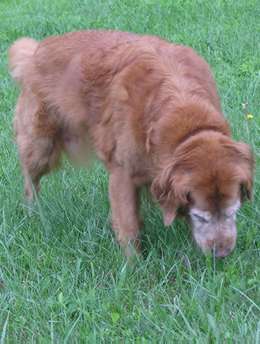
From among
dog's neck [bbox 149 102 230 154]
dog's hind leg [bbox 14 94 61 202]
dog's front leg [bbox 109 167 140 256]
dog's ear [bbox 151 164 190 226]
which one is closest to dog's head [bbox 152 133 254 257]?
dog's ear [bbox 151 164 190 226]

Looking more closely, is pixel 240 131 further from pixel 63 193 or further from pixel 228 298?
pixel 228 298

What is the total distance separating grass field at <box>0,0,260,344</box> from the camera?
354 cm

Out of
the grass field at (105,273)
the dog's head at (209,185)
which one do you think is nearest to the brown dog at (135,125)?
the dog's head at (209,185)

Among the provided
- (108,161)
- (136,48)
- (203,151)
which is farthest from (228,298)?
(136,48)

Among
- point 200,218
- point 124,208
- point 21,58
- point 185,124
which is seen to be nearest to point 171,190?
point 200,218

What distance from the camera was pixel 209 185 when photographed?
377 cm

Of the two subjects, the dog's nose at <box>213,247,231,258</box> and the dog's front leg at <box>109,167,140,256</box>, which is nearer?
the dog's nose at <box>213,247,231,258</box>

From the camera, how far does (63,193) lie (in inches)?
209

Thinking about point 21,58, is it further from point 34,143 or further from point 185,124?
point 185,124

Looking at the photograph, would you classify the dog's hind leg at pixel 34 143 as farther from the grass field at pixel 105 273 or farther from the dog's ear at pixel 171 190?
the dog's ear at pixel 171 190

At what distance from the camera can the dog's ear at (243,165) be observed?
3822 millimetres

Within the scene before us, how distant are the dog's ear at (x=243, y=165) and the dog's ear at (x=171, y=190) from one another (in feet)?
0.89

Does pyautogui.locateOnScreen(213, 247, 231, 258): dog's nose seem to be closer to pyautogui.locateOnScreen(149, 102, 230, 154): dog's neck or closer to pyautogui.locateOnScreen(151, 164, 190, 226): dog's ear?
pyautogui.locateOnScreen(151, 164, 190, 226): dog's ear

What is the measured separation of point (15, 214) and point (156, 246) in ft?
3.79
